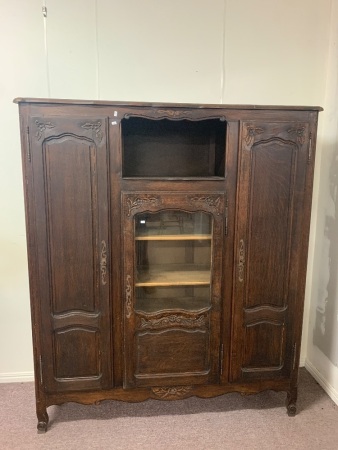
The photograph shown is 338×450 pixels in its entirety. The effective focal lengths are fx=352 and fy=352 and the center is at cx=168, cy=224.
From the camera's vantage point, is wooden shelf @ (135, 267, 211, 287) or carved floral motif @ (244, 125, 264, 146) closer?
carved floral motif @ (244, 125, 264, 146)

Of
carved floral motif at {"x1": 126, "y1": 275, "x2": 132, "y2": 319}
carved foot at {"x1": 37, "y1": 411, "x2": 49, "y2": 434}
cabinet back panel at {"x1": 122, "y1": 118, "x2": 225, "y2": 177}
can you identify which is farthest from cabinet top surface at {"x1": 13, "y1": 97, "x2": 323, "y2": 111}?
carved foot at {"x1": 37, "y1": 411, "x2": 49, "y2": 434}

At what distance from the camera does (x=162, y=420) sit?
6.85 feet

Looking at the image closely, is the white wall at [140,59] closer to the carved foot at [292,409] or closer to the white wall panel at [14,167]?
the white wall panel at [14,167]

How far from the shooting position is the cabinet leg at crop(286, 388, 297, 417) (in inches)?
83.0

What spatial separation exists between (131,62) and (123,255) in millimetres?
1228

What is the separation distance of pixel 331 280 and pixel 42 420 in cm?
197

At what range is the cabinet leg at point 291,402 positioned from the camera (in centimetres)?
211

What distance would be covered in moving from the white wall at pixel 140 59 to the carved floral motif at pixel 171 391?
0.99m

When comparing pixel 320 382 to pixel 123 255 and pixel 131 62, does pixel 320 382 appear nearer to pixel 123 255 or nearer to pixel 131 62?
pixel 123 255

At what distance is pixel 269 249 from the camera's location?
196 centimetres

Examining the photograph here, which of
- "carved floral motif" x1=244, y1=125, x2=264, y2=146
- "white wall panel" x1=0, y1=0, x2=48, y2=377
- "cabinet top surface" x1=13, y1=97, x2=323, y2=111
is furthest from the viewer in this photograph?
"white wall panel" x1=0, y1=0, x2=48, y2=377

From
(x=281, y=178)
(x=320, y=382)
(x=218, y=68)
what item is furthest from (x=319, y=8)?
(x=320, y=382)

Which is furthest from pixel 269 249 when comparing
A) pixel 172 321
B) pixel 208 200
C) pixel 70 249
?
pixel 70 249

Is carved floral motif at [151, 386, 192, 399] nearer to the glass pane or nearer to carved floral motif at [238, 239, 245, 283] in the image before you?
the glass pane
